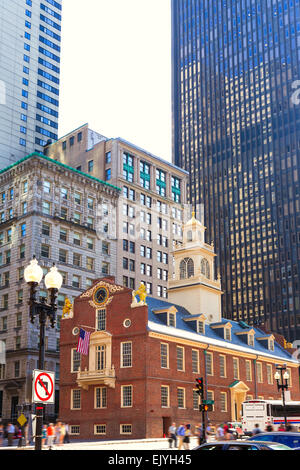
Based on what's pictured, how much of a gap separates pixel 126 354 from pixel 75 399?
25.5 ft

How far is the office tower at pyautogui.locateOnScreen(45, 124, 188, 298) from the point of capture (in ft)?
299

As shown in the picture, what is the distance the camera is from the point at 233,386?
61250 mm

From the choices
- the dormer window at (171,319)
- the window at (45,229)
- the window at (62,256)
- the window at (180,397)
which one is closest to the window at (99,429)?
the window at (180,397)

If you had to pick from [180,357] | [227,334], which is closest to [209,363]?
[180,357]

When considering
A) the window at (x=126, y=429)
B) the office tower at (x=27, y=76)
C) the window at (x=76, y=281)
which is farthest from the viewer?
the office tower at (x=27, y=76)

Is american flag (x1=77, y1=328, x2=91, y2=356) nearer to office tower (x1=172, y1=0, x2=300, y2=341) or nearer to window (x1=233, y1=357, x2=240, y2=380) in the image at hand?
window (x1=233, y1=357, x2=240, y2=380)

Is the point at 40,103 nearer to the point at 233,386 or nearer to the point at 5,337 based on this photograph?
the point at 5,337

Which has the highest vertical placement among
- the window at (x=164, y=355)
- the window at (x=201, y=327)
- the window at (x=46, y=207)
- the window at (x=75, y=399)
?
the window at (x=46, y=207)

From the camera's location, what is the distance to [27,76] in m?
113

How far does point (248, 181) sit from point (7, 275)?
326ft

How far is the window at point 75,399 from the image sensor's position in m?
55.4

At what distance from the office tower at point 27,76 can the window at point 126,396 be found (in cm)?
6400

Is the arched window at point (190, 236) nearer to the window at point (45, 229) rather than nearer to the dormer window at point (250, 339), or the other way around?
the dormer window at point (250, 339)

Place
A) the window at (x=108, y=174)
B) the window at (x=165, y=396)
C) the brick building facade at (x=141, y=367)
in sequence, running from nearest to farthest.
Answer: the brick building facade at (x=141, y=367) < the window at (x=165, y=396) < the window at (x=108, y=174)
